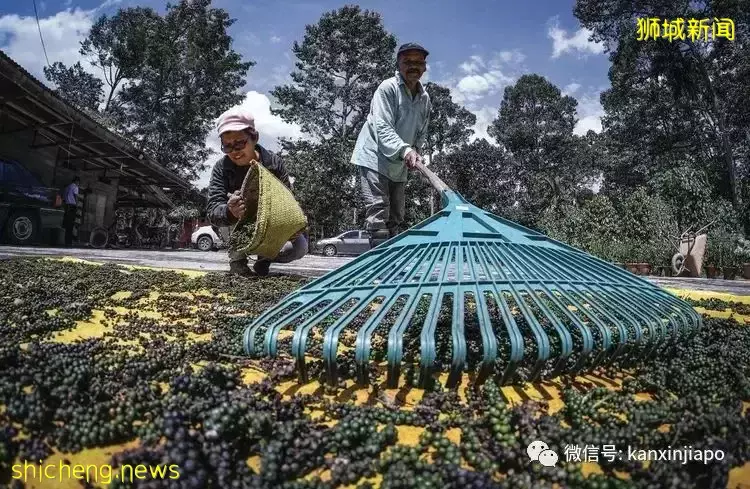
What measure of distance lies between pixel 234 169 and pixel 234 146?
293 mm

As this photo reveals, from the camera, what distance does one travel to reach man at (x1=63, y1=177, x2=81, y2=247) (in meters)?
12.5

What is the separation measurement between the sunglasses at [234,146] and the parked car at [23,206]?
8112mm

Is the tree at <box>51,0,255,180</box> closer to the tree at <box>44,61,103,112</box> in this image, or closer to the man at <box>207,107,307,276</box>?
the tree at <box>44,61,103,112</box>

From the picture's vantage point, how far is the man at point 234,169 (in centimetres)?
336

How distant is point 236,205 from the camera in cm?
336

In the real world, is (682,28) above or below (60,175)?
above

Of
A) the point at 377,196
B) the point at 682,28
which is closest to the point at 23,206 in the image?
the point at 377,196

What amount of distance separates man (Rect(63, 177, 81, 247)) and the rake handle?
12661mm

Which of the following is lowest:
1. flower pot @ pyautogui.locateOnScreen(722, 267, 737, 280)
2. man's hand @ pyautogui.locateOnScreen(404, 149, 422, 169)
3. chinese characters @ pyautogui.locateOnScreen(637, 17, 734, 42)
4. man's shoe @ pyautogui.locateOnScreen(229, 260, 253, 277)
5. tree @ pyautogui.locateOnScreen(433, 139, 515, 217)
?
flower pot @ pyautogui.locateOnScreen(722, 267, 737, 280)

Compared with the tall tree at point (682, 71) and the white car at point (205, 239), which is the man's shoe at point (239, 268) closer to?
the white car at point (205, 239)

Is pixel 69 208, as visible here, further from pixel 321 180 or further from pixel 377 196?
pixel 377 196

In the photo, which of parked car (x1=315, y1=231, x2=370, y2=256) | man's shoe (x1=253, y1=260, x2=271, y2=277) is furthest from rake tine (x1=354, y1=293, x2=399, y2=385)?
parked car (x1=315, y1=231, x2=370, y2=256)

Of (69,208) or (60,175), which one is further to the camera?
(60,175)

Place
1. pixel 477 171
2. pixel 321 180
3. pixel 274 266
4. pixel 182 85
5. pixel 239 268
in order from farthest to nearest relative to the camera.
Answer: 1. pixel 477 171
2. pixel 182 85
3. pixel 321 180
4. pixel 274 266
5. pixel 239 268
